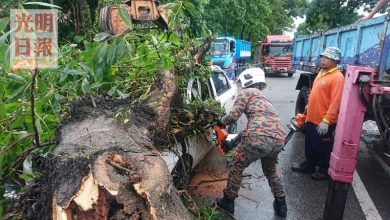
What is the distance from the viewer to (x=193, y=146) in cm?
410

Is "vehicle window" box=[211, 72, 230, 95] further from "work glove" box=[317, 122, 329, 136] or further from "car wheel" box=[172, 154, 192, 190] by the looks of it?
"car wheel" box=[172, 154, 192, 190]

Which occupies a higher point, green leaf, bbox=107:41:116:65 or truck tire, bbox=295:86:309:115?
green leaf, bbox=107:41:116:65

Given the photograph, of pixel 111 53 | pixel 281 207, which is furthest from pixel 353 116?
pixel 111 53

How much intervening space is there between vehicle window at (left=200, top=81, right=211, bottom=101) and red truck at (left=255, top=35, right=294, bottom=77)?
19120 millimetres

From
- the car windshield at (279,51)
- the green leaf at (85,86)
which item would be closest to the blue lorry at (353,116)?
the green leaf at (85,86)

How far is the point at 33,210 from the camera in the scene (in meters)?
2.04

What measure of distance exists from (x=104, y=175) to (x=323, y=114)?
3.79m

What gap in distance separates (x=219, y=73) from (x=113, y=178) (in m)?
4.16

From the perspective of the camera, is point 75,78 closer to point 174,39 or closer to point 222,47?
point 174,39

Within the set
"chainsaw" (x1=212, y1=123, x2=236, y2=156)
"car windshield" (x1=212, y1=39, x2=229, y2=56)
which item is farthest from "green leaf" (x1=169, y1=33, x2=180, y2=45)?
"car windshield" (x1=212, y1=39, x2=229, y2=56)

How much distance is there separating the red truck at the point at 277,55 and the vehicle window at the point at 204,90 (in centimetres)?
1912

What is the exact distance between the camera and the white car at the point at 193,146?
349 cm

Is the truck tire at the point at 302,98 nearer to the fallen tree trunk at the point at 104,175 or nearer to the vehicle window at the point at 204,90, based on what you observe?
the vehicle window at the point at 204,90

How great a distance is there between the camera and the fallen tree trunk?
1785 millimetres
